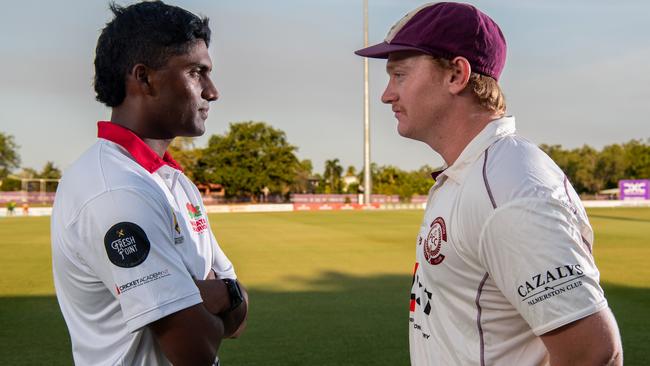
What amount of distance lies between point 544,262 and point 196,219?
1.30m

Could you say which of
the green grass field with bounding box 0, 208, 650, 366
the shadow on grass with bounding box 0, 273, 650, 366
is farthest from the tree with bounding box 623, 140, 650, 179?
the shadow on grass with bounding box 0, 273, 650, 366

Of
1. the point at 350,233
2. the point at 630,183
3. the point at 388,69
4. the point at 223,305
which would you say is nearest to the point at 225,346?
the point at 223,305

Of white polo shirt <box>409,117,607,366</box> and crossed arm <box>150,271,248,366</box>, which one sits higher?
white polo shirt <box>409,117,607,366</box>

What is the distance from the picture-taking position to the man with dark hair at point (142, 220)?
5.88 feet

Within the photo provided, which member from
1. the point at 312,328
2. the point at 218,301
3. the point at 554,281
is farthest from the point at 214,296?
the point at 312,328

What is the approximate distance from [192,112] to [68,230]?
25.4 inches

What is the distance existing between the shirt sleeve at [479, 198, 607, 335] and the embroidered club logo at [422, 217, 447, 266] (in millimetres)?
215

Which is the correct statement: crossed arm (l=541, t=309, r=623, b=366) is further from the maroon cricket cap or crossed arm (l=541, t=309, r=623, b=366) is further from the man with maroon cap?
the maroon cricket cap

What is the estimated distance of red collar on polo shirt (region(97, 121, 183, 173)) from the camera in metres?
2.10

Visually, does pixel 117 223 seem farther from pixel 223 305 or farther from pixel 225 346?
pixel 225 346

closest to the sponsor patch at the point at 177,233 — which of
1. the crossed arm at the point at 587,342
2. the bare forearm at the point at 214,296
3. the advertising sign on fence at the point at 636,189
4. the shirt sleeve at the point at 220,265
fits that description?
the bare forearm at the point at 214,296

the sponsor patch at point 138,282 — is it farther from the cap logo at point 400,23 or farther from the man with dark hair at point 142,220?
the cap logo at point 400,23

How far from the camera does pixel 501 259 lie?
5.58ft

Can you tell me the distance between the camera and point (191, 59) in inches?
88.3
